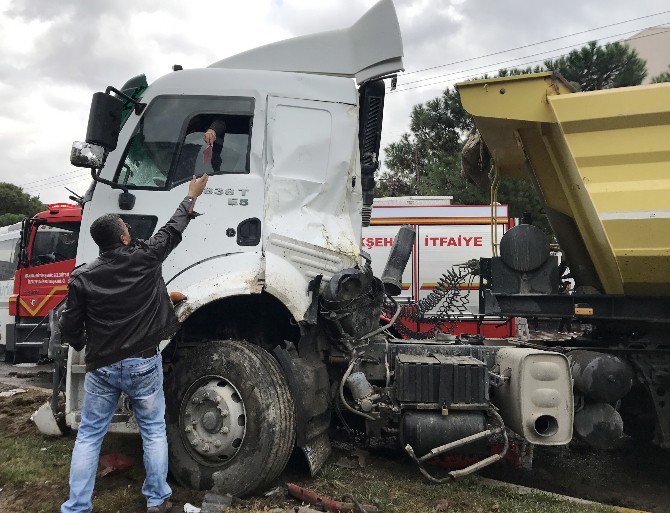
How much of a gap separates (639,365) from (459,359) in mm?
1409

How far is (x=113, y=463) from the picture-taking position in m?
4.09

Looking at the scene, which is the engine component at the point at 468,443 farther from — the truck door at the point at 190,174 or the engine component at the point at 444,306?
the engine component at the point at 444,306

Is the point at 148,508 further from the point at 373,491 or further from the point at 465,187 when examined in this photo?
the point at 465,187

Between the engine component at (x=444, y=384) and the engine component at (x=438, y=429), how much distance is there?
0.09m

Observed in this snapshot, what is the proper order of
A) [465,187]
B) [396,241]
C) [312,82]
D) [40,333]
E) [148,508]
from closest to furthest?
[148,508]
[312,82]
[396,241]
[40,333]
[465,187]

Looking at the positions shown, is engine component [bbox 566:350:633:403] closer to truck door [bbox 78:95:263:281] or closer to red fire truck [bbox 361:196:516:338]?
truck door [bbox 78:95:263:281]

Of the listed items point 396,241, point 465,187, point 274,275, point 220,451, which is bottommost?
point 220,451

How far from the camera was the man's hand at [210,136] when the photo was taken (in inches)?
159

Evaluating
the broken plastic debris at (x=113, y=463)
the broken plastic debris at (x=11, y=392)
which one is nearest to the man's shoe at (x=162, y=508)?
the broken plastic debris at (x=113, y=463)

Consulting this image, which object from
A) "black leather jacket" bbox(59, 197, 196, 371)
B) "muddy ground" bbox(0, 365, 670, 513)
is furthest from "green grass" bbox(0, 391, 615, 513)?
"black leather jacket" bbox(59, 197, 196, 371)

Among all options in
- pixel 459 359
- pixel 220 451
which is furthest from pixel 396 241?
pixel 220 451

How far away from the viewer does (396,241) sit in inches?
226

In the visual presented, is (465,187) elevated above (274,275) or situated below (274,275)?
above

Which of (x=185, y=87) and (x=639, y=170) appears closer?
(x=639, y=170)
